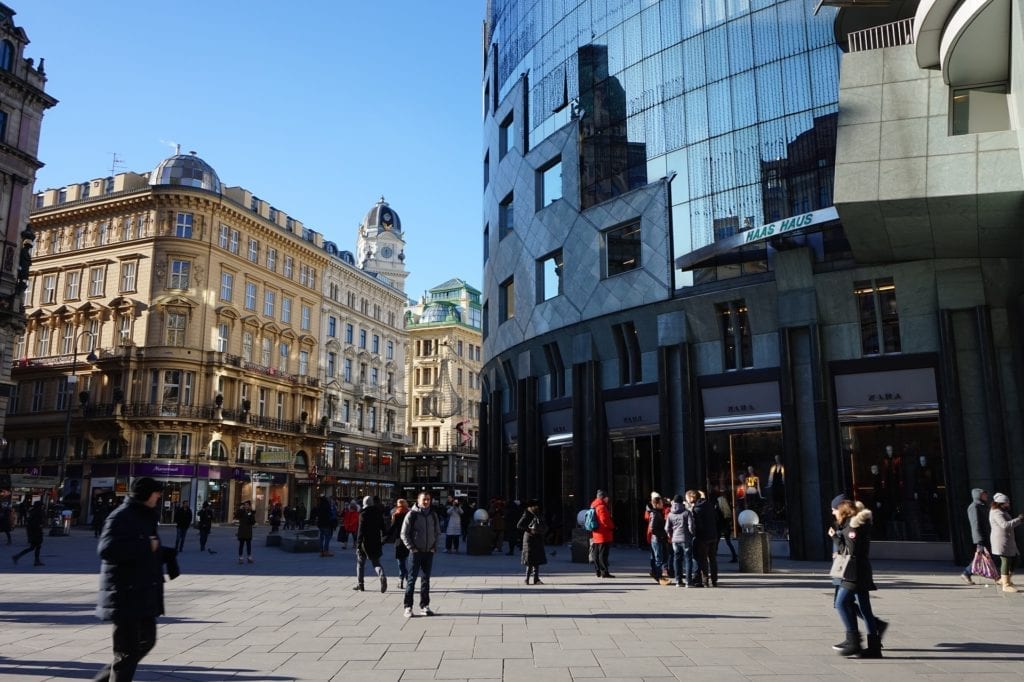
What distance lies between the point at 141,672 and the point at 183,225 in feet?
170

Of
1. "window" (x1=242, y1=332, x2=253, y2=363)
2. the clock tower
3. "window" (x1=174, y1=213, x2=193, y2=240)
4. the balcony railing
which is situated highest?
the clock tower

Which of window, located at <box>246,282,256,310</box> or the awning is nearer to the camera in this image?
the awning

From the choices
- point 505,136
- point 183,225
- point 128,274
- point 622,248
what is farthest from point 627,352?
point 128,274

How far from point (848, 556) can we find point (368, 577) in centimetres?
1123

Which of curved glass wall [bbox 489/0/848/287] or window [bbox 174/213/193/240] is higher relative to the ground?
window [bbox 174/213/193/240]

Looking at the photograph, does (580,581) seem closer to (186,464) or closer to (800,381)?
(800,381)

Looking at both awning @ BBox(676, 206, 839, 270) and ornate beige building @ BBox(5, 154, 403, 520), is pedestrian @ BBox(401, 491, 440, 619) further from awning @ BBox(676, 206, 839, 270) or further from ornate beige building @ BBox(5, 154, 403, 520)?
ornate beige building @ BBox(5, 154, 403, 520)

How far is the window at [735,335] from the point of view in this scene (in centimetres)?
2492

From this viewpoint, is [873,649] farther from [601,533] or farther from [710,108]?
[710,108]

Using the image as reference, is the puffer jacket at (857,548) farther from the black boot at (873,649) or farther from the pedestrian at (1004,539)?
the pedestrian at (1004,539)

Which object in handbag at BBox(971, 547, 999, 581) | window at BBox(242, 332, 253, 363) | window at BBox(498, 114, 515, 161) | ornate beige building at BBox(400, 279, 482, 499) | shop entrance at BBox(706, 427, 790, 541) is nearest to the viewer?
handbag at BBox(971, 547, 999, 581)

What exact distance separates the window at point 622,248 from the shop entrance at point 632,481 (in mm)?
5964

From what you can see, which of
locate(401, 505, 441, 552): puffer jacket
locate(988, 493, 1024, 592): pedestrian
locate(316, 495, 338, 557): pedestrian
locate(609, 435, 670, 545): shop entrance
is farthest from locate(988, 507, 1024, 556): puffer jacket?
locate(316, 495, 338, 557): pedestrian

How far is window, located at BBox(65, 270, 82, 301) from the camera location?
56.4m
